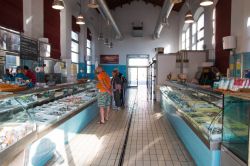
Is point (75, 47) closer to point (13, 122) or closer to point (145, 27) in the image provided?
point (145, 27)

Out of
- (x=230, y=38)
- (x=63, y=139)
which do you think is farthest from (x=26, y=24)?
(x=230, y=38)

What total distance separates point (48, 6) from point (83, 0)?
18.7 ft

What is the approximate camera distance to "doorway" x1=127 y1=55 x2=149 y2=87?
2456cm

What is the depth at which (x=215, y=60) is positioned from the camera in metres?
12.1

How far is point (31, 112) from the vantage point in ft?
14.3

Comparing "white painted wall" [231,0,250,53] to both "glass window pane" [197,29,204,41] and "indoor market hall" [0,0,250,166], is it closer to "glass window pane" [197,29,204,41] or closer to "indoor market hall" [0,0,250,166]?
"indoor market hall" [0,0,250,166]

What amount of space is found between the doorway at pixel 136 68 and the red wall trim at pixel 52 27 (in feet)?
39.0

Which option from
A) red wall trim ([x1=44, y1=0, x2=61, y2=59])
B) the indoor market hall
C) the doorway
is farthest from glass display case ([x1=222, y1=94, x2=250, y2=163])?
the doorway

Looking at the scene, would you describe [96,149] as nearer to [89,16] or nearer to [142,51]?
[89,16]

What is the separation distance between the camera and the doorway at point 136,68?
24.6m

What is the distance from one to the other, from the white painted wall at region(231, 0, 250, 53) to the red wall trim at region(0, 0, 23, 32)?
7499 millimetres

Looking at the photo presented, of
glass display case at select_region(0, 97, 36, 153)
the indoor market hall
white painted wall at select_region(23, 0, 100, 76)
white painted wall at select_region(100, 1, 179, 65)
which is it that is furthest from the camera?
white painted wall at select_region(100, 1, 179, 65)

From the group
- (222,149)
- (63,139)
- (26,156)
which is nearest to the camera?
(222,149)

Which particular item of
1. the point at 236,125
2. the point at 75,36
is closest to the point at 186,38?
the point at 75,36
